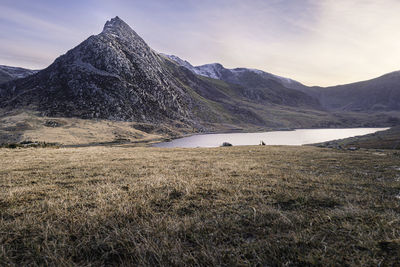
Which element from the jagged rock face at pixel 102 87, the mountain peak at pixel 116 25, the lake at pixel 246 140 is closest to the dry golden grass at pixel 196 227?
the lake at pixel 246 140

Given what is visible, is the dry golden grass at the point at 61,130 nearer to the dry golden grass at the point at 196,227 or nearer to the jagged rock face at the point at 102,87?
the jagged rock face at the point at 102,87

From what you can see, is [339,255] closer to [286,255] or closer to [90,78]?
[286,255]

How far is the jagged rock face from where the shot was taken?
99062 mm

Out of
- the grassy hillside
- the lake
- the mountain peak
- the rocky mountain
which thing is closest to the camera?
the grassy hillside

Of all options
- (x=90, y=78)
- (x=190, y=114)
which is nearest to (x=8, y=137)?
(x=90, y=78)

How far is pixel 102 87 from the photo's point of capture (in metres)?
110

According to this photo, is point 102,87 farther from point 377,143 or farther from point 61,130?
point 377,143

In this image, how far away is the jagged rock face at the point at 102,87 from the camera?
99062mm

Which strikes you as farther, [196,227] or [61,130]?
[61,130]

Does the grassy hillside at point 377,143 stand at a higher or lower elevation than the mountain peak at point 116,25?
lower

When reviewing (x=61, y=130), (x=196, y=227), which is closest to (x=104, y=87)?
(x=61, y=130)

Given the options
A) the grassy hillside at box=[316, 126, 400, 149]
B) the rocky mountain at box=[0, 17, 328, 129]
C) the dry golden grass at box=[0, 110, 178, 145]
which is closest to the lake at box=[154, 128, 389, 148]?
the dry golden grass at box=[0, 110, 178, 145]

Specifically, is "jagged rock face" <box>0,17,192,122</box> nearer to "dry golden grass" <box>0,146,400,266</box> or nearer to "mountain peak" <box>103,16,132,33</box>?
"mountain peak" <box>103,16,132,33</box>

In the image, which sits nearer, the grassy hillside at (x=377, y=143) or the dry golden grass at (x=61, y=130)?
the grassy hillside at (x=377, y=143)
